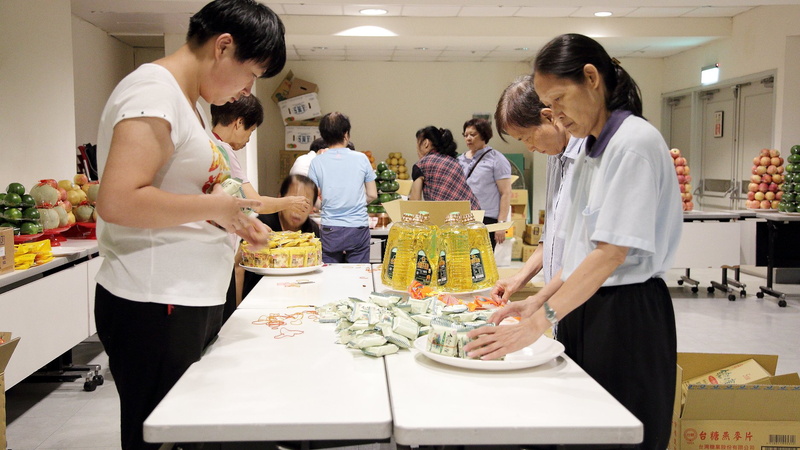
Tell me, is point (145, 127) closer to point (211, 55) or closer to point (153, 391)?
point (211, 55)

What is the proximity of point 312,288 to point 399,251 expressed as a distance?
397 mm

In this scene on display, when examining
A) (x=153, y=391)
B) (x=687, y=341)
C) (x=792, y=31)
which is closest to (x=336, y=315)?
(x=153, y=391)

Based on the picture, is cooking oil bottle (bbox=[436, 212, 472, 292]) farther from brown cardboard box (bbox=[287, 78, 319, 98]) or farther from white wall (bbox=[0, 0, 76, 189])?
brown cardboard box (bbox=[287, 78, 319, 98])

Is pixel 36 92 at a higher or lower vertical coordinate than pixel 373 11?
lower

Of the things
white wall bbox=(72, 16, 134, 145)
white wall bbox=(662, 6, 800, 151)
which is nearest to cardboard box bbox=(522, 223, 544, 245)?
white wall bbox=(662, 6, 800, 151)

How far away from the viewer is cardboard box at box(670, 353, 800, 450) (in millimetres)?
2113

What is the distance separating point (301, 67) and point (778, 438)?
9896 mm

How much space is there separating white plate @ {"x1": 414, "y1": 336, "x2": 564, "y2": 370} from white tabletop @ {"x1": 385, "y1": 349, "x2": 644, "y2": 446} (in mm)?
20

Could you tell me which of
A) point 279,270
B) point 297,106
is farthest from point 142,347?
point 297,106

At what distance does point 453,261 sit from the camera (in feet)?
8.09

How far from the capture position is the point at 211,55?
1.62 metres

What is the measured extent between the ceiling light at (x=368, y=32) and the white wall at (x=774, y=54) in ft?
14.1

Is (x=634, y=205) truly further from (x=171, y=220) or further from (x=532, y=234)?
(x=532, y=234)

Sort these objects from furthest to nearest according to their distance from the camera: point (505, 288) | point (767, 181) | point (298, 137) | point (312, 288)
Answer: point (298, 137) → point (767, 181) → point (312, 288) → point (505, 288)
